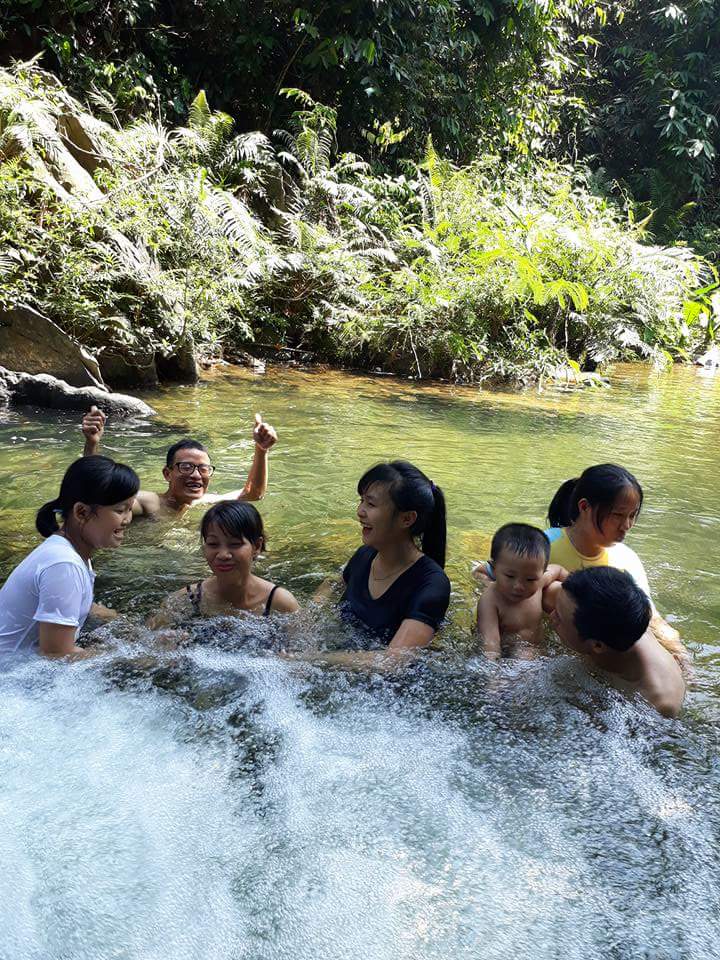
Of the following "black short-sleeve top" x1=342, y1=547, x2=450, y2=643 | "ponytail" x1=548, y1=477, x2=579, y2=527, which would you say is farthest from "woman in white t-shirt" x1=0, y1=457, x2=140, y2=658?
"ponytail" x1=548, y1=477, x2=579, y2=527

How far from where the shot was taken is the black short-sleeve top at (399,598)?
142 inches

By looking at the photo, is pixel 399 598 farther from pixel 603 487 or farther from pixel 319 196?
pixel 319 196

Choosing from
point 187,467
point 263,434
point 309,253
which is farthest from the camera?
point 309,253

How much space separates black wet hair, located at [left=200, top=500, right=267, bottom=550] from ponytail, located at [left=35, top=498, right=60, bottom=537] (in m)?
0.62

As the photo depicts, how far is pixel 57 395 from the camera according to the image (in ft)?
28.7

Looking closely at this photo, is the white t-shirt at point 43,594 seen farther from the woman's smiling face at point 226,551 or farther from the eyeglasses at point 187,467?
the eyeglasses at point 187,467

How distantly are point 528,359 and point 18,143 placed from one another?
7618 mm

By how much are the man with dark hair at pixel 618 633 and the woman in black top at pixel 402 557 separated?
0.58m

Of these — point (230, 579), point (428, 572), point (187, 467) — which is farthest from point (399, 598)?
point (187, 467)

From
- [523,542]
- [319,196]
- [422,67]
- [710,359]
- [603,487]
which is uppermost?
[422,67]

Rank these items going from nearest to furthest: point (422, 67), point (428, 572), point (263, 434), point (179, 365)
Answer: point (428, 572) < point (263, 434) < point (179, 365) < point (422, 67)

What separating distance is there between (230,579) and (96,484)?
796mm

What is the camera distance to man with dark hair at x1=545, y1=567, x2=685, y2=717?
3121 mm

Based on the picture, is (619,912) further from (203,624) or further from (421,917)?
(203,624)
